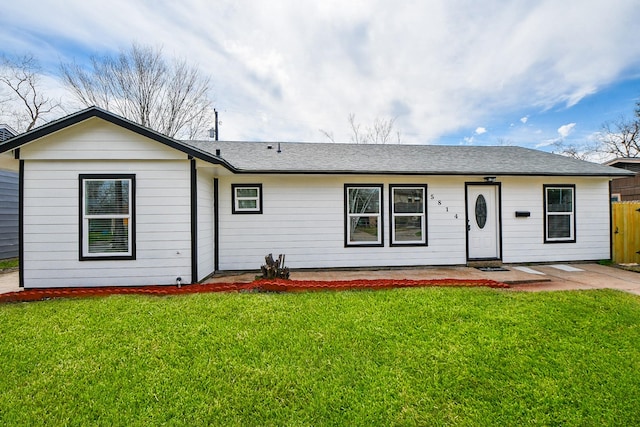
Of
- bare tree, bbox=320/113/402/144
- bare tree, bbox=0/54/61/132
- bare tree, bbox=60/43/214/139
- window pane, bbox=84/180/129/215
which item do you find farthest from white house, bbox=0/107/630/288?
bare tree, bbox=0/54/61/132

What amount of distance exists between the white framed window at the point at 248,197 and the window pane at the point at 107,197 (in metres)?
2.38

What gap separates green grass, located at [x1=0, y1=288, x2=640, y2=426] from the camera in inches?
98.8

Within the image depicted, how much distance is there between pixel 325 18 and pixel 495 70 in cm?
667

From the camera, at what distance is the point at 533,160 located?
9.22 meters

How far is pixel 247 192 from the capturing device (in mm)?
7641

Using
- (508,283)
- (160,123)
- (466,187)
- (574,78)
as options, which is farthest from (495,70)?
(160,123)

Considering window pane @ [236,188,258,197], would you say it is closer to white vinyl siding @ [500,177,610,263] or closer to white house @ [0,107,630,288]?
white house @ [0,107,630,288]

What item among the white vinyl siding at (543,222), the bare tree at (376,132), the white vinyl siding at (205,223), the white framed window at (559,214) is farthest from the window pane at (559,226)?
the bare tree at (376,132)

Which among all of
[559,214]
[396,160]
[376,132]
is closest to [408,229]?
[396,160]

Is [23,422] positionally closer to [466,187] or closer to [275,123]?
[466,187]

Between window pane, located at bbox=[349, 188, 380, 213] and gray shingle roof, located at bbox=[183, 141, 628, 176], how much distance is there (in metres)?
0.63

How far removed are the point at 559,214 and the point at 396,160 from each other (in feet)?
15.7

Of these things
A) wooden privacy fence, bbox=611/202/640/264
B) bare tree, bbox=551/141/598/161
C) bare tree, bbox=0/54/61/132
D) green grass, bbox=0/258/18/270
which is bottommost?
green grass, bbox=0/258/18/270

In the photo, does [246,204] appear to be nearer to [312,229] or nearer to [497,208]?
[312,229]
